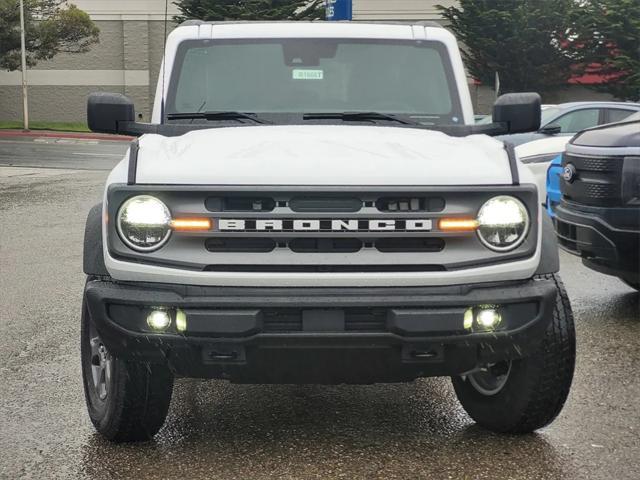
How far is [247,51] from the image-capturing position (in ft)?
17.4

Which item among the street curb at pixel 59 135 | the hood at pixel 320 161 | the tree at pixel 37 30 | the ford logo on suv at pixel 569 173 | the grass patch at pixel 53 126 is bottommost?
the grass patch at pixel 53 126

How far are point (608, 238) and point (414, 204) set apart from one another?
9.56 feet

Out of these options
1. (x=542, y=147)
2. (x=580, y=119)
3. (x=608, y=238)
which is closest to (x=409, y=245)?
(x=608, y=238)

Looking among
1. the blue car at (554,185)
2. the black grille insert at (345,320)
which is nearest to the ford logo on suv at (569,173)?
the blue car at (554,185)

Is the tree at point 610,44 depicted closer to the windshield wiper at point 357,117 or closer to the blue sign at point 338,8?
the blue sign at point 338,8

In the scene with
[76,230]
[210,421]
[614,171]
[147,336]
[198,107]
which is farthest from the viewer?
[76,230]

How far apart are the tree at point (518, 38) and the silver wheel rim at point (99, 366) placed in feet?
126

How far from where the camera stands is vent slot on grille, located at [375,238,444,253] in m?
3.81

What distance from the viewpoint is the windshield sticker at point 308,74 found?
5.20 metres

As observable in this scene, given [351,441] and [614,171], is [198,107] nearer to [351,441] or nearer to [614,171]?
[351,441]

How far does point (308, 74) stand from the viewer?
17.2 ft

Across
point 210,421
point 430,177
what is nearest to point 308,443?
point 210,421

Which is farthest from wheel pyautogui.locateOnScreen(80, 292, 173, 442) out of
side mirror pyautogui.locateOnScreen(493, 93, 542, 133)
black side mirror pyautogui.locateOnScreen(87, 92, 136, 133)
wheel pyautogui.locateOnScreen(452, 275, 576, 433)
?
side mirror pyautogui.locateOnScreen(493, 93, 542, 133)

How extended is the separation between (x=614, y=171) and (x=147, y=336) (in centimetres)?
381
